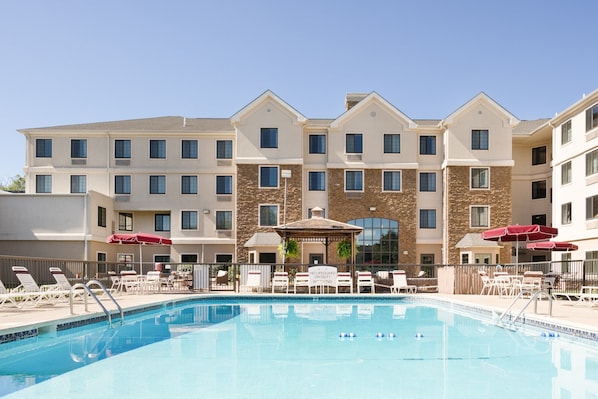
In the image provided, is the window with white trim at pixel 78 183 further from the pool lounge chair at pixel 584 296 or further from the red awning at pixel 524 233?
the pool lounge chair at pixel 584 296

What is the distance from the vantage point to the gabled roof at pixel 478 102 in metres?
31.2

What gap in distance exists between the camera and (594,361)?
863 cm

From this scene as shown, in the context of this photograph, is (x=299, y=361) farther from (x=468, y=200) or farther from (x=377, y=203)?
(x=468, y=200)

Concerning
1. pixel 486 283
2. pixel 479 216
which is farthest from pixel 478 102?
pixel 486 283

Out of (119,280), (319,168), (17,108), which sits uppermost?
(17,108)

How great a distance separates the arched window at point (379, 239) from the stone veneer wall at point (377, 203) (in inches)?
12.1

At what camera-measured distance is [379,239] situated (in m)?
31.3

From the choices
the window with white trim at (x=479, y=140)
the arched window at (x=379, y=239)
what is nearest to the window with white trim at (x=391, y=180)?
the arched window at (x=379, y=239)

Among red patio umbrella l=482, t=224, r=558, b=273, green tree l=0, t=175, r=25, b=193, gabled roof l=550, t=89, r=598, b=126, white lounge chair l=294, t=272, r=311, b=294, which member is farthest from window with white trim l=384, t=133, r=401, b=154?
green tree l=0, t=175, r=25, b=193

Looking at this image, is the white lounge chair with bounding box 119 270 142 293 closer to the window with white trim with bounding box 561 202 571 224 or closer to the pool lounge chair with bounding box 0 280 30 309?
the pool lounge chair with bounding box 0 280 30 309

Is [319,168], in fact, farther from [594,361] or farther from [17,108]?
[594,361]

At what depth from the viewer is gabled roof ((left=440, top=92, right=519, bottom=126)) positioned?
102 feet

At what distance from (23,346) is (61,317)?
177 cm

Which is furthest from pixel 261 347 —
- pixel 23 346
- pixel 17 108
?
pixel 17 108
